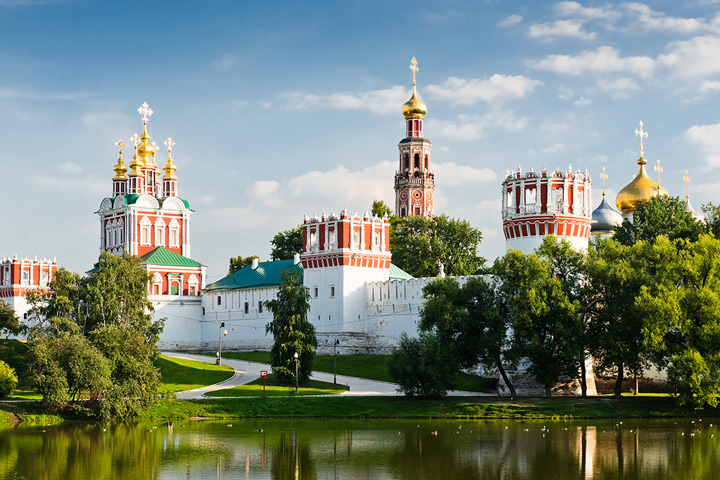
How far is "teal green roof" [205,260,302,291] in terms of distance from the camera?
2763 inches

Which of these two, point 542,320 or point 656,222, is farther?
point 656,222

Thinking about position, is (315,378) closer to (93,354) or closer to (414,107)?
(93,354)

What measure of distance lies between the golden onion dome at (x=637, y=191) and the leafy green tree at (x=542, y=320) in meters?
31.1

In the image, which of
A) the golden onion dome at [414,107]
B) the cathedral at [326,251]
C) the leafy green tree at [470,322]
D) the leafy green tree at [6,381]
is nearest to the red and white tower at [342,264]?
the cathedral at [326,251]

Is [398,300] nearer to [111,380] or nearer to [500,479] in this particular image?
[111,380]

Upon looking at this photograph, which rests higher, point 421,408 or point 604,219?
point 604,219

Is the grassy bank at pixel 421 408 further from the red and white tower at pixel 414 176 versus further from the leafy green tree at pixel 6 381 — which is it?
the red and white tower at pixel 414 176

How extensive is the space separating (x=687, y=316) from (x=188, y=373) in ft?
89.3

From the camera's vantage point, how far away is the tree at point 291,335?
5059 cm

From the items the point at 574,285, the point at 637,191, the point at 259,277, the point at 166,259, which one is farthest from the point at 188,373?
the point at 637,191

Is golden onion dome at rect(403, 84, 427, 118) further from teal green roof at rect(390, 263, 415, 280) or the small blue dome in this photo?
teal green roof at rect(390, 263, 415, 280)

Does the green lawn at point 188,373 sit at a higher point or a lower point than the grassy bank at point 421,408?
higher

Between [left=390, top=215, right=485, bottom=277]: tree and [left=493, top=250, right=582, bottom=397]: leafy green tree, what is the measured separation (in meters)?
30.4

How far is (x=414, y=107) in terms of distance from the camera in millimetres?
92750
